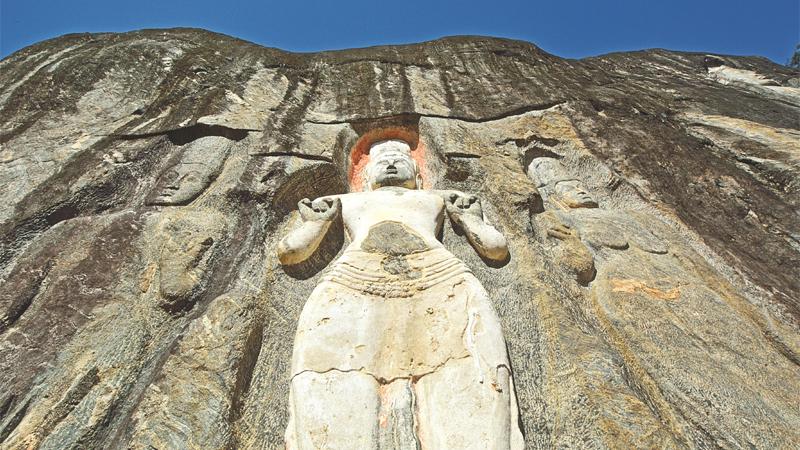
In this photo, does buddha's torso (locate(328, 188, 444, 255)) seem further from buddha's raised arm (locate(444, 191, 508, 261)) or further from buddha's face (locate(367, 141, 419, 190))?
buddha's face (locate(367, 141, 419, 190))

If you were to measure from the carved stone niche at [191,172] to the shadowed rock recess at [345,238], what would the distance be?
0.08ft

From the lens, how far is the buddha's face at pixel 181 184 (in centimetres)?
448

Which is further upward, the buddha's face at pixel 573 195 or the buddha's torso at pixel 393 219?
the buddha's face at pixel 573 195

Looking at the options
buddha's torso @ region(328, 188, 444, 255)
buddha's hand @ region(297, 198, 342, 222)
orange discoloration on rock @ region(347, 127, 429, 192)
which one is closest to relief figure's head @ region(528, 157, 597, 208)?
orange discoloration on rock @ region(347, 127, 429, 192)

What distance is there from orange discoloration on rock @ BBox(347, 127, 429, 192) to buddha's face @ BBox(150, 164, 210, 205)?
5.08 feet

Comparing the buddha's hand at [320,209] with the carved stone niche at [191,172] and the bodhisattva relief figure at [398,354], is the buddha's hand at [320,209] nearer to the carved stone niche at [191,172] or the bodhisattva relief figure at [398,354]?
the bodhisattva relief figure at [398,354]

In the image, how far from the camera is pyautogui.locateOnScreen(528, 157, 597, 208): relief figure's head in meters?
5.40

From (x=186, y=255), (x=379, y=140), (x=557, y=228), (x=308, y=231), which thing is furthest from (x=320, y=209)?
(x=557, y=228)

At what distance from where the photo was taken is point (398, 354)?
10.4ft

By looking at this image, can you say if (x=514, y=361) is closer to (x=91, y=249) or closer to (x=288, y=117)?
(x=91, y=249)

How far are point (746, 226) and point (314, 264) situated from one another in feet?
13.0

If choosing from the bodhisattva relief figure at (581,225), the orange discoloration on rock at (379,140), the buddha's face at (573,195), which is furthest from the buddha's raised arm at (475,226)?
the buddha's face at (573,195)

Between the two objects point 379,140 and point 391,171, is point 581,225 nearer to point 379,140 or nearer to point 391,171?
point 391,171

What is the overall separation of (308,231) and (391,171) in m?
1.06
